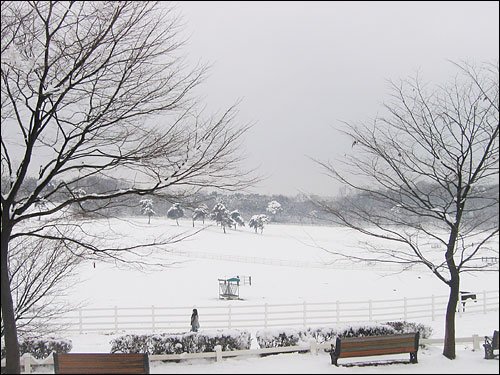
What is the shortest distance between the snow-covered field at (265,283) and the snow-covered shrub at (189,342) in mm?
963

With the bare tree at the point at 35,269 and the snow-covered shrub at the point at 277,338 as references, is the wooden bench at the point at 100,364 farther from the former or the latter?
the snow-covered shrub at the point at 277,338

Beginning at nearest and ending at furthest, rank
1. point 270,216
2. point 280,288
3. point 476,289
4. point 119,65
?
1. point 119,65
2. point 476,289
3. point 280,288
4. point 270,216

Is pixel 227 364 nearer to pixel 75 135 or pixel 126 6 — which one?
pixel 75 135

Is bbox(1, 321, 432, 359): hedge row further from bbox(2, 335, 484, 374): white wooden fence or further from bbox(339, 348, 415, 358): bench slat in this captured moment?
bbox(339, 348, 415, 358): bench slat

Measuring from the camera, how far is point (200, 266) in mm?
28812

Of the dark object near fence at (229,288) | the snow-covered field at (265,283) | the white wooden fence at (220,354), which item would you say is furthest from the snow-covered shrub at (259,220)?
the white wooden fence at (220,354)

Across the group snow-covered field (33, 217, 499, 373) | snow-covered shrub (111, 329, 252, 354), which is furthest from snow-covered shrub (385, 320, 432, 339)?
snow-covered shrub (111, 329, 252, 354)

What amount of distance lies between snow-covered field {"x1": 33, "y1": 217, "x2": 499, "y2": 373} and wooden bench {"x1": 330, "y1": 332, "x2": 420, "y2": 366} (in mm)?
232

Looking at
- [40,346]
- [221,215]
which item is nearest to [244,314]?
[40,346]

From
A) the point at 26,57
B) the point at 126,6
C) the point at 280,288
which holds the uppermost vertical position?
the point at 126,6

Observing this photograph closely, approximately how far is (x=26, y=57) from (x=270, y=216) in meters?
25.5

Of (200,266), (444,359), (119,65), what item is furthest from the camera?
(200,266)

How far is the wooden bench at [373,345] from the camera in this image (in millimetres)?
7508

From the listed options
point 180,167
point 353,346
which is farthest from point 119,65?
point 353,346
